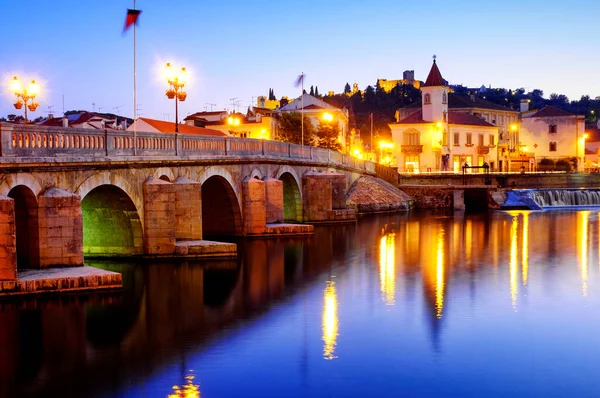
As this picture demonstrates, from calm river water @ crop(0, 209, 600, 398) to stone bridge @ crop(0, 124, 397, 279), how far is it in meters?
1.44

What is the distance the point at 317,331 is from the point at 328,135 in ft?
215

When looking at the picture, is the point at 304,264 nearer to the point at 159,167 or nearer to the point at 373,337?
the point at 159,167

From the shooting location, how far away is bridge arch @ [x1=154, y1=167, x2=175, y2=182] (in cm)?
2709

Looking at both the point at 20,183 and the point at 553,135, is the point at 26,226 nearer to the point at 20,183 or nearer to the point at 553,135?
the point at 20,183

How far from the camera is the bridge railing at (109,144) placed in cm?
2020

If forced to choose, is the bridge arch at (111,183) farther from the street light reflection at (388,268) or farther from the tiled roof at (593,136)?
the tiled roof at (593,136)

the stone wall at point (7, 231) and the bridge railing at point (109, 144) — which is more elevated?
the bridge railing at point (109, 144)

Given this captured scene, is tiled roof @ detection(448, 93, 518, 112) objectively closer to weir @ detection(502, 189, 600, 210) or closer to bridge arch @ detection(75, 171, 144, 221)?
weir @ detection(502, 189, 600, 210)

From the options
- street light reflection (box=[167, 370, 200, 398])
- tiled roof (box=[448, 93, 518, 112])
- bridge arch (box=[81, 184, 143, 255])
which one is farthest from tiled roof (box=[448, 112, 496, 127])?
street light reflection (box=[167, 370, 200, 398])

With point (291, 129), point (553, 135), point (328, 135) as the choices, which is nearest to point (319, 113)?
point (291, 129)

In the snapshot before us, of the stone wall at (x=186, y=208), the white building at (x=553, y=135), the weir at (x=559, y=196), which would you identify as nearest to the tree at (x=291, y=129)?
the weir at (x=559, y=196)

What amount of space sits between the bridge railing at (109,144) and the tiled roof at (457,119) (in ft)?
151

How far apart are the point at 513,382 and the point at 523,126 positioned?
88991 mm

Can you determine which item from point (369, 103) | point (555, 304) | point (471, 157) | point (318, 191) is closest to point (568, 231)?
A: point (318, 191)
